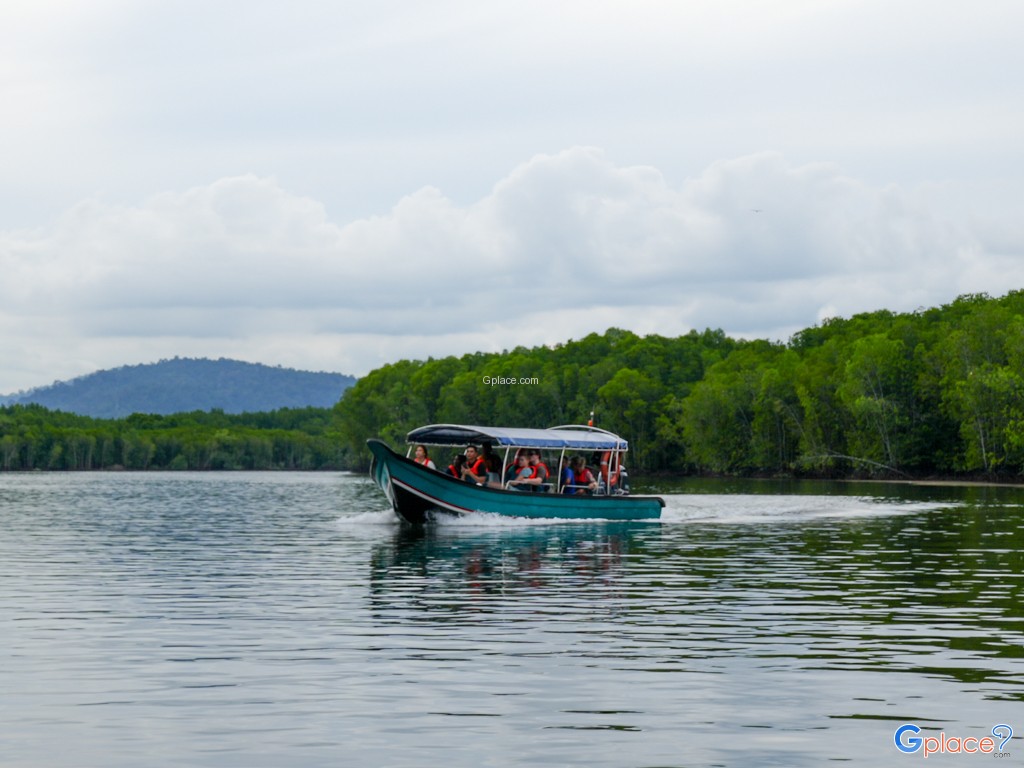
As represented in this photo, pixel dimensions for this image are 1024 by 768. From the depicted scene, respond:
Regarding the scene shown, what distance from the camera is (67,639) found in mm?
20031

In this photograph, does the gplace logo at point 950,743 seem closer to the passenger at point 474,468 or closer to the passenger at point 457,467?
the passenger at point 474,468

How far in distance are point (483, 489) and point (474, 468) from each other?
2.10m

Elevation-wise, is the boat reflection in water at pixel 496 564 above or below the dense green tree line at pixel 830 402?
below

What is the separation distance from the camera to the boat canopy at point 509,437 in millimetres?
46094

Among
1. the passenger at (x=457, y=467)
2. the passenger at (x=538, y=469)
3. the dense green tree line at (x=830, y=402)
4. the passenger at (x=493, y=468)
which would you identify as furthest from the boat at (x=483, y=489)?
the dense green tree line at (x=830, y=402)

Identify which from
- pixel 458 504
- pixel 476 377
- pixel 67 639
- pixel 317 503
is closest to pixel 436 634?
pixel 67 639

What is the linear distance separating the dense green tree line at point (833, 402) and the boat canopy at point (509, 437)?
6493 cm

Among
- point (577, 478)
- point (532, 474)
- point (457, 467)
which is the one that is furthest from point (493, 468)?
point (577, 478)

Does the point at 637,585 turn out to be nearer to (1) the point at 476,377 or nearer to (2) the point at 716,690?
(2) the point at 716,690

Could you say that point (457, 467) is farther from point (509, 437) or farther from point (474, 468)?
point (509, 437)

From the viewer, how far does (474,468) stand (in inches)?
1869

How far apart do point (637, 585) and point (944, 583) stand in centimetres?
603

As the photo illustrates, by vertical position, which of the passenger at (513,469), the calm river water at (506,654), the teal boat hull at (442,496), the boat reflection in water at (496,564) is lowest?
the calm river water at (506,654)

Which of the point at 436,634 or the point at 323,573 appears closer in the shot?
the point at 436,634
